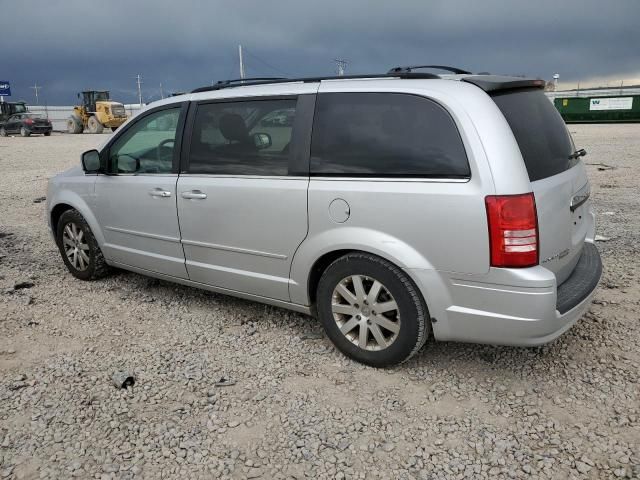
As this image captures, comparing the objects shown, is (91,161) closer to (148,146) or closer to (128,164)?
(128,164)

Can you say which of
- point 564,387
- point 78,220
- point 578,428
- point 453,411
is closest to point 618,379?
point 564,387

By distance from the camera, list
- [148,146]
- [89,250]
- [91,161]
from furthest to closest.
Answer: [89,250] → [91,161] → [148,146]

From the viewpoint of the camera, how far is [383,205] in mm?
3090

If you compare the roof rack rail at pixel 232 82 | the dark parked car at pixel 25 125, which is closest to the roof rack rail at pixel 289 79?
the roof rack rail at pixel 232 82

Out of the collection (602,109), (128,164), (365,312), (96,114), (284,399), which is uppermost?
(96,114)

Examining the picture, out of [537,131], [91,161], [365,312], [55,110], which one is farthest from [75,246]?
[55,110]

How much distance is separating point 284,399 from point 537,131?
2.18 metres

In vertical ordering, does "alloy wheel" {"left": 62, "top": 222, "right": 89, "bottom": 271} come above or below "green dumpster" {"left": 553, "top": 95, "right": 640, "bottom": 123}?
below

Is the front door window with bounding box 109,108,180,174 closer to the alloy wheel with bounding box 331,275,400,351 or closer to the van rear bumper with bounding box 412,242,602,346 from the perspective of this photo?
the alloy wheel with bounding box 331,275,400,351

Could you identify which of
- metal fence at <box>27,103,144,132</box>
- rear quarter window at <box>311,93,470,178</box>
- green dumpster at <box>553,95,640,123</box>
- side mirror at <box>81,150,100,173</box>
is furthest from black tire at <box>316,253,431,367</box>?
metal fence at <box>27,103,144,132</box>

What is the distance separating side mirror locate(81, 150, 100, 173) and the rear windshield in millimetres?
3327

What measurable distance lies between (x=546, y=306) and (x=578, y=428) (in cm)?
65

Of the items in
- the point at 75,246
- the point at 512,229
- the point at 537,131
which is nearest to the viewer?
the point at 512,229

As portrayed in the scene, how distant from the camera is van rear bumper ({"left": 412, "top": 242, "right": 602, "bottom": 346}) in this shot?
9.23ft
